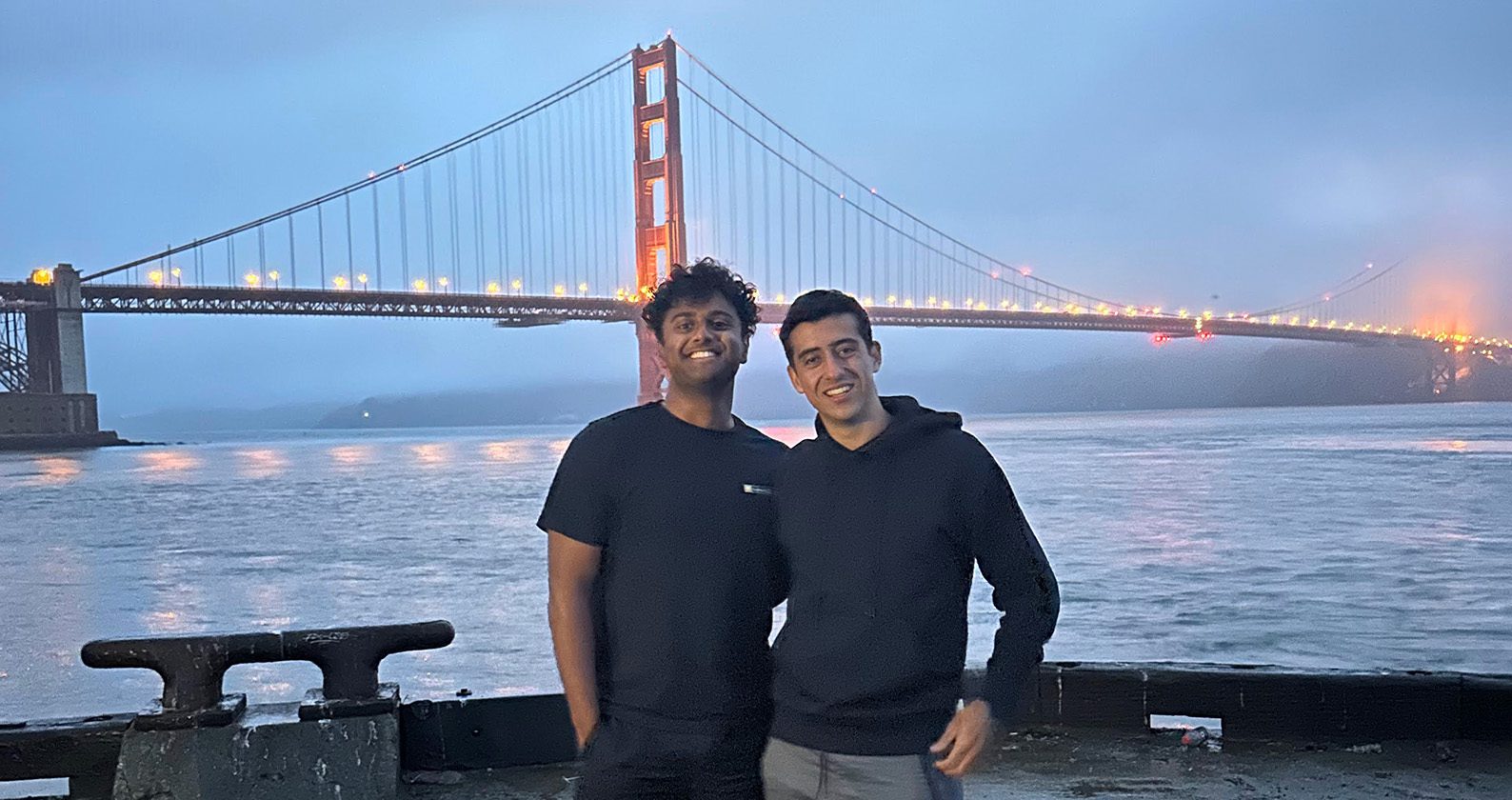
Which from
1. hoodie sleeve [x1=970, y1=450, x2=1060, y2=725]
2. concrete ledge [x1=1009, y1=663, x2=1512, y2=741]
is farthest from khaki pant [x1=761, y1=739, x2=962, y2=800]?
concrete ledge [x1=1009, y1=663, x2=1512, y2=741]

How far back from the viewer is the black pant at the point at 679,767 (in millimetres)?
1983

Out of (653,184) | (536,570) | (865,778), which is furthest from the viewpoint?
(653,184)

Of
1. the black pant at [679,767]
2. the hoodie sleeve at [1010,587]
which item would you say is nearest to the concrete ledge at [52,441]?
the black pant at [679,767]

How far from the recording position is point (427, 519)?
17.8m

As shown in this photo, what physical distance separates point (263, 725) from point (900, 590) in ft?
6.36

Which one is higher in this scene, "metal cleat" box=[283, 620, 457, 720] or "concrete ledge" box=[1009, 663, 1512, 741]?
"metal cleat" box=[283, 620, 457, 720]

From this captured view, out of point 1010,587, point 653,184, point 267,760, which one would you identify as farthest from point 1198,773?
point 653,184

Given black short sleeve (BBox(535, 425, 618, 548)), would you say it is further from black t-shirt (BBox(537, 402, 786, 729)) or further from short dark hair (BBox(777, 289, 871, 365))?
short dark hair (BBox(777, 289, 871, 365))

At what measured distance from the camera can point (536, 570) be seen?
38.2 feet

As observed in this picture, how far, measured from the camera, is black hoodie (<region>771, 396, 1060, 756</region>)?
1829mm

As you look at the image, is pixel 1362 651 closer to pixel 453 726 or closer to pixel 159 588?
pixel 453 726

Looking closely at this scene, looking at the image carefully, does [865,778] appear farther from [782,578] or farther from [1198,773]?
[1198,773]

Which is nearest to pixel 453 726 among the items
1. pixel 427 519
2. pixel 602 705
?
pixel 602 705

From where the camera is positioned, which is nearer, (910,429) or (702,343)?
(910,429)
